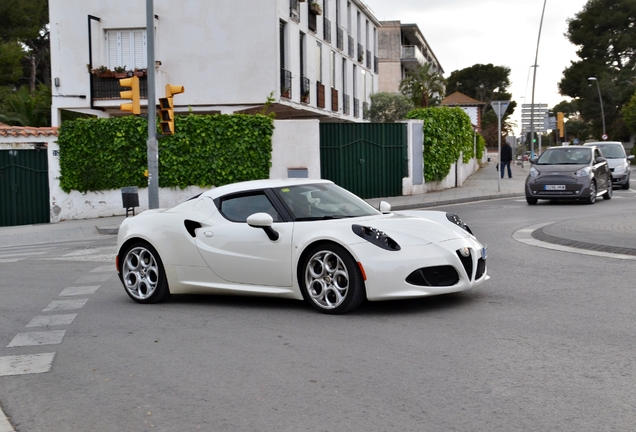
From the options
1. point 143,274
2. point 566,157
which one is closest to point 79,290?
point 143,274

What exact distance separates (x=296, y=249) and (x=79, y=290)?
3.50 meters

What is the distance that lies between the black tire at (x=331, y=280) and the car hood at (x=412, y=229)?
38cm

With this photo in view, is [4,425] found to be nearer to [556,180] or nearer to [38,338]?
[38,338]

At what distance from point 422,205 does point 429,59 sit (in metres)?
67.9

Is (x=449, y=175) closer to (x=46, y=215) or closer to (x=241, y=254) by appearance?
(x=46, y=215)

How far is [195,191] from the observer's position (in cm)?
2452

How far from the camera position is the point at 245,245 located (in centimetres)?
812

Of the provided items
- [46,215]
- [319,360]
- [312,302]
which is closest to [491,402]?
[319,360]

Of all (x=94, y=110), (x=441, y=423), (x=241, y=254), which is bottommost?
(x=441, y=423)

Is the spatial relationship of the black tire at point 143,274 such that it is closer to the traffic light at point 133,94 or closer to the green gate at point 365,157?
the traffic light at point 133,94

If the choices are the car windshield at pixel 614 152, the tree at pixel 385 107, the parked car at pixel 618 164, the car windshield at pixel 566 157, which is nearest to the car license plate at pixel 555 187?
the car windshield at pixel 566 157

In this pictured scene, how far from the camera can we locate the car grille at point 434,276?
7.42m

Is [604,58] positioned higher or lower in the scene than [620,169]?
higher

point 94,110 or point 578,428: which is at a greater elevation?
point 94,110
